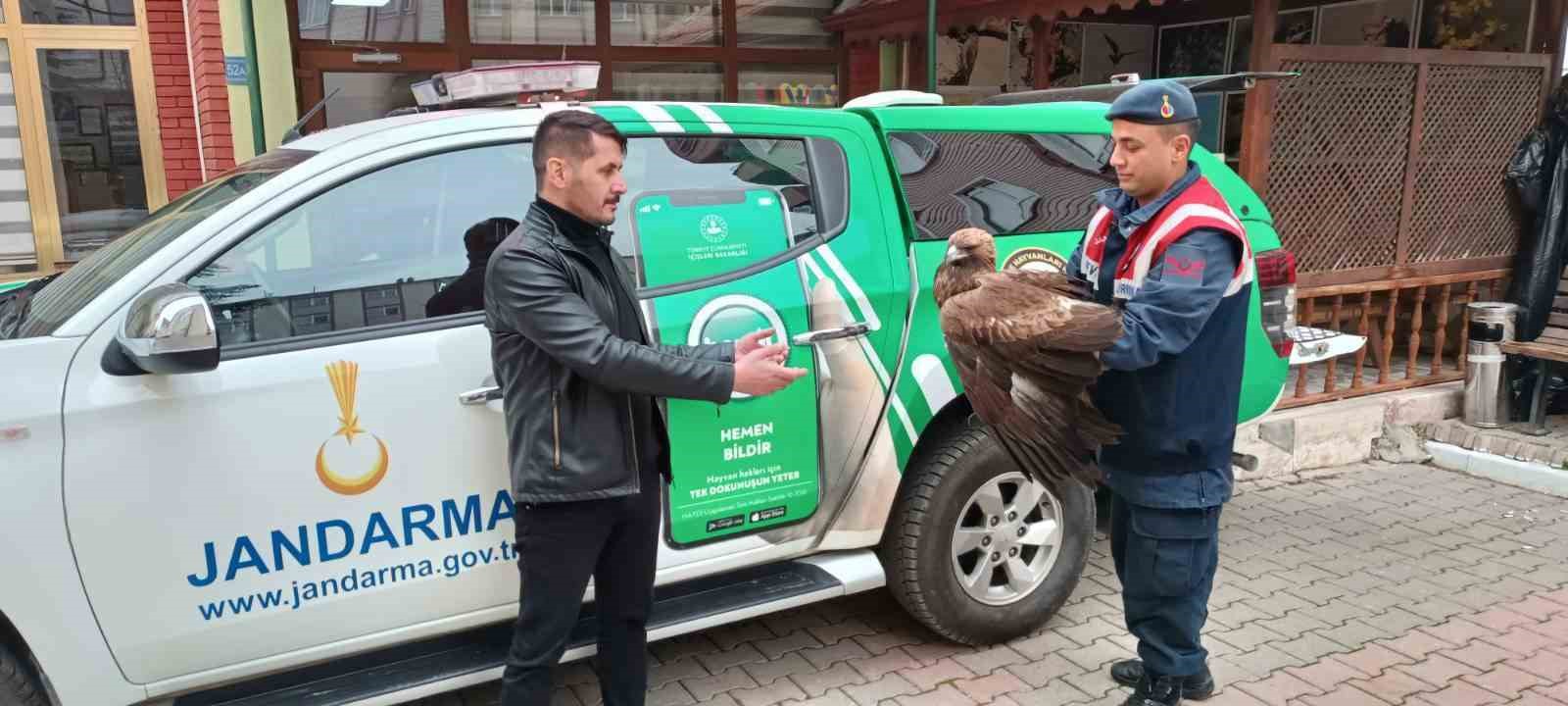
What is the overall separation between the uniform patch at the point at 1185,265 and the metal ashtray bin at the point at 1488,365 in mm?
5208

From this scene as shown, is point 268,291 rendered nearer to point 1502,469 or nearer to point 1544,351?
point 1502,469

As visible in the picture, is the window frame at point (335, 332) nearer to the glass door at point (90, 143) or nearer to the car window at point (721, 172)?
the car window at point (721, 172)

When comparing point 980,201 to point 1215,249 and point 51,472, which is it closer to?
point 1215,249

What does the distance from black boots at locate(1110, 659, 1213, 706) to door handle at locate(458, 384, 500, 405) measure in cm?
209

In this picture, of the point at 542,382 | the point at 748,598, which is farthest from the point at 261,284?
the point at 748,598

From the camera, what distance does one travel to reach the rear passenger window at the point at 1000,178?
3645mm

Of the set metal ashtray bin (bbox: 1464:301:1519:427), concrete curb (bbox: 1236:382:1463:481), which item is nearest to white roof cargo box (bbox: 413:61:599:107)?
concrete curb (bbox: 1236:382:1463:481)

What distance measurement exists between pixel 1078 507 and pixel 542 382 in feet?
7.09

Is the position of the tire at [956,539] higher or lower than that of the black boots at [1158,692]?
higher

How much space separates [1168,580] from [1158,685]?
374mm

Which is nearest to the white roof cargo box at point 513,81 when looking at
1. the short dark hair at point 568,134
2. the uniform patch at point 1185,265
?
the short dark hair at point 568,134

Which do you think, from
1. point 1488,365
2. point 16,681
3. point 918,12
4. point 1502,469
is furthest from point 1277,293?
point 918,12

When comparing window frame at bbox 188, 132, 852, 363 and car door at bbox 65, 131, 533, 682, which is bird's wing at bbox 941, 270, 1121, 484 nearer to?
window frame at bbox 188, 132, 852, 363

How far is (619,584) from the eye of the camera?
281 cm
